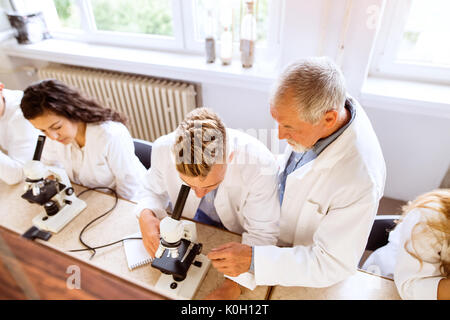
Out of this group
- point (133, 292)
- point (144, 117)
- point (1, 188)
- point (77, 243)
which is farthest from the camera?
point (144, 117)

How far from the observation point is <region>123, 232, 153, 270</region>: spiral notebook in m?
1.05

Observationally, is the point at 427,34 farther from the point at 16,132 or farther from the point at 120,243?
the point at 16,132

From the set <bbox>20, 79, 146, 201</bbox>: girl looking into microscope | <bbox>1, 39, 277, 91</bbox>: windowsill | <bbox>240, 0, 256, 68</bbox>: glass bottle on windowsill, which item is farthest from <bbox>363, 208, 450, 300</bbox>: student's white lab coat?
<bbox>240, 0, 256, 68</bbox>: glass bottle on windowsill

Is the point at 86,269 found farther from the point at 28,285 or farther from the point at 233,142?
the point at 233,142

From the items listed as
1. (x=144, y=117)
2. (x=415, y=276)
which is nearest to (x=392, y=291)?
(x=415, y=276)

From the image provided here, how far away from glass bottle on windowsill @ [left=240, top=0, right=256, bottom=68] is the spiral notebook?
4.84ft

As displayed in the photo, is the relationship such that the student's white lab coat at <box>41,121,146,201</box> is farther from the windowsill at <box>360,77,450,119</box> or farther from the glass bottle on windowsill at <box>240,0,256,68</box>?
the windowsill at <box>360,77,450,119</box>

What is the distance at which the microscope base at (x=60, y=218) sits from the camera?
1170mm

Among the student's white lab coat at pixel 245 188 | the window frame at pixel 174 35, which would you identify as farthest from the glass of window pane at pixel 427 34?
the student's white lab coat at pixel 245 188

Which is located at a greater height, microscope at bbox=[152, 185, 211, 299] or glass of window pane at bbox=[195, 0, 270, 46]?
glass of window pane at bbox=[195, 0, 270, 46]

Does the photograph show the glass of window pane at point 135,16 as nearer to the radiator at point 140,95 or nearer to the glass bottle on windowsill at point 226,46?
the radiator at point 140,95
